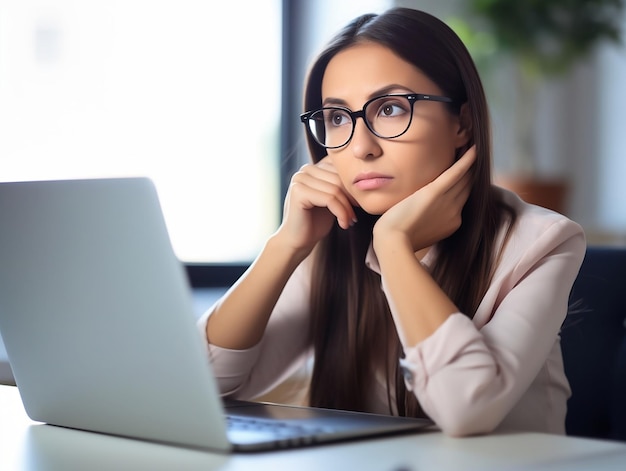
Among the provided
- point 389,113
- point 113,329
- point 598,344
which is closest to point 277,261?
point 389,113

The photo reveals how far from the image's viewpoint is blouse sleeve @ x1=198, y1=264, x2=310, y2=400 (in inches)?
53.9

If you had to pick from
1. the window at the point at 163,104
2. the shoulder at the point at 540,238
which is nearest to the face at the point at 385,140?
the shoulder at the point at 540,238

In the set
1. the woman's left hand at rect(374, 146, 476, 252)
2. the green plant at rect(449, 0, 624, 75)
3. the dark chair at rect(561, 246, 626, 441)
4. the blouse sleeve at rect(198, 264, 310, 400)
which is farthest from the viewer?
the green plant at rect(449, 0, 624, 75)

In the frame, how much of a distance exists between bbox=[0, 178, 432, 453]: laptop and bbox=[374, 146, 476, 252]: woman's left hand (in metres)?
0.24

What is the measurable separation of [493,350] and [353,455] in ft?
0.90

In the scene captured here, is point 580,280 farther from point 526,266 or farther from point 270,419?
point 270,419

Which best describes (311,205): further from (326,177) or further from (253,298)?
(253,298)

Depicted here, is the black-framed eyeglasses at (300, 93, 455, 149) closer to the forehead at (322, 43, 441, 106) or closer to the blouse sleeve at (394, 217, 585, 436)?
the forehead at (322, 43, 441, 106)

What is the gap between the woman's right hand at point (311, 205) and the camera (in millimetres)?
1299

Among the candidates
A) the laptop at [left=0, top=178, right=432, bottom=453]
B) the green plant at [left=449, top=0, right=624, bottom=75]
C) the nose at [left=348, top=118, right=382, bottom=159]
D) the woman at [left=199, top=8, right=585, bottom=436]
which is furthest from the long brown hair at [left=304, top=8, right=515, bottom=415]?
the green plant at [left=449, top=0, right=624, bottom=75]

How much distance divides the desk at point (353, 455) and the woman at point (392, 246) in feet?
0.59

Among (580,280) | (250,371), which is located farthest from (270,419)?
(580,280)

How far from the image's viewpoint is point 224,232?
121 inches

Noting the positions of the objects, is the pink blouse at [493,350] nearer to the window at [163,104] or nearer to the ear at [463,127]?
the ear at [463,127]
